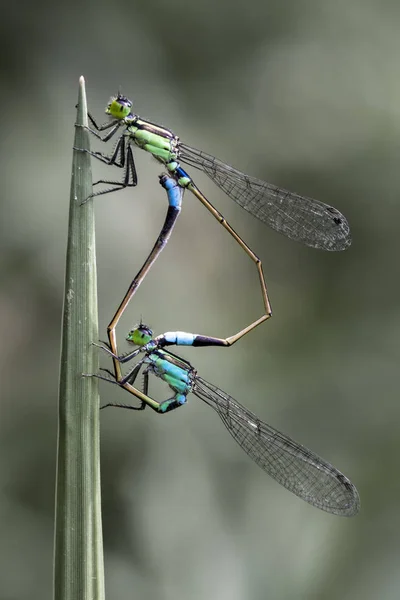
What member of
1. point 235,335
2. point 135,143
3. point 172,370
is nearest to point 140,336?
point 172,370

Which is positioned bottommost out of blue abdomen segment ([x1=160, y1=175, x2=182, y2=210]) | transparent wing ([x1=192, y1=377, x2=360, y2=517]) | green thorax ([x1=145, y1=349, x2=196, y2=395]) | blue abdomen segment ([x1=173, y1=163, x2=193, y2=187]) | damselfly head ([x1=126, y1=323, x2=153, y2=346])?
transparent wing ([x1=192, y1=377, x2=360, y2=517])

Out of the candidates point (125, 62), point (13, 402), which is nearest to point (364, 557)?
point (13, 402)

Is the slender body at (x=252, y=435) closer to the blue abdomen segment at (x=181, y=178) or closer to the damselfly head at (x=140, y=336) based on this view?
the damselfly head at (x=140, y=336)

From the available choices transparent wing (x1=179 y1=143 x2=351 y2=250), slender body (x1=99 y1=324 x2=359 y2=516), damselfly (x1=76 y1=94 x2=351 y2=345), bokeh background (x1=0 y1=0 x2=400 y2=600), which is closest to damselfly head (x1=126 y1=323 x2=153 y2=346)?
slender body (x1=99 y1=324 x2=359 y2=516)

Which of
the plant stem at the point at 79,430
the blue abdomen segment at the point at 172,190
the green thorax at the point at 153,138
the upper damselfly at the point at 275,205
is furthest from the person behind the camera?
the upper damselfly at the point at 275,205

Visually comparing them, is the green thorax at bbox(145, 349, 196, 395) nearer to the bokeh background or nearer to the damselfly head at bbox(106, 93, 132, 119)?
the bokeh background

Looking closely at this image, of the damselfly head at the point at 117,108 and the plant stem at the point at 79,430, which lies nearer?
the plant stem at the point at 79,430

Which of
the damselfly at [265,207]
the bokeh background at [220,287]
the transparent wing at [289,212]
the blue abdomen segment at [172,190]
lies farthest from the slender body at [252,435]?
the transparent wing at [289,212]
